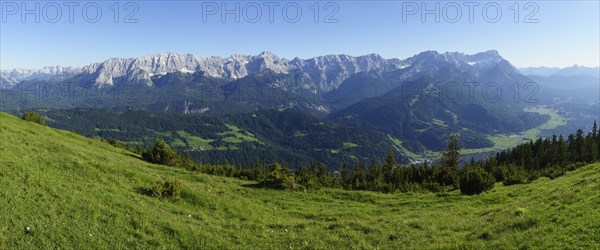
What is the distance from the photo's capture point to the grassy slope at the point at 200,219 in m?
18.5

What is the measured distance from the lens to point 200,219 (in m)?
25.4

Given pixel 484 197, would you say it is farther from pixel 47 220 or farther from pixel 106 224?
pixel 47 220

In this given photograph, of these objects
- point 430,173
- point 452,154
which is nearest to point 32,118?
point 430,173

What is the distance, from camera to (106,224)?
20.3 m

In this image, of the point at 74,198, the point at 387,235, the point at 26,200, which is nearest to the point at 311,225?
the point at 387,235

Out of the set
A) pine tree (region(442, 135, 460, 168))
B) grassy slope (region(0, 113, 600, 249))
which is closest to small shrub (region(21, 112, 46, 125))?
grassy slope (region(0, 113, 600, 249))

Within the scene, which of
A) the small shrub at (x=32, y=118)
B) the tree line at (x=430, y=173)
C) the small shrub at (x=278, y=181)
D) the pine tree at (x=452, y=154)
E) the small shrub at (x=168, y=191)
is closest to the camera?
the small shrub at (x=168, y=191)

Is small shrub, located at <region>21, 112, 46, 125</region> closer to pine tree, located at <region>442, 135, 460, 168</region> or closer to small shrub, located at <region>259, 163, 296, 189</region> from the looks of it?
small shrub, located at <region>259, 163, 296, 189</region>

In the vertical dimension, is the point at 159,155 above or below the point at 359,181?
above

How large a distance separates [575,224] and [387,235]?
34.8 ft

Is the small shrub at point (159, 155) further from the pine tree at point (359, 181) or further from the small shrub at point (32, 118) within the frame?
the pine tree at point (359, 181)

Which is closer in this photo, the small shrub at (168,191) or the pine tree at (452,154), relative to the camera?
the small shrub at (168,191)

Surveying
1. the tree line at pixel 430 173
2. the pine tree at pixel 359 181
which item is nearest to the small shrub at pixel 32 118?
the tree line at pixel 430 173

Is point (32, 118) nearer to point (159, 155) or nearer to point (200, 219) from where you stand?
point (159, 155)
